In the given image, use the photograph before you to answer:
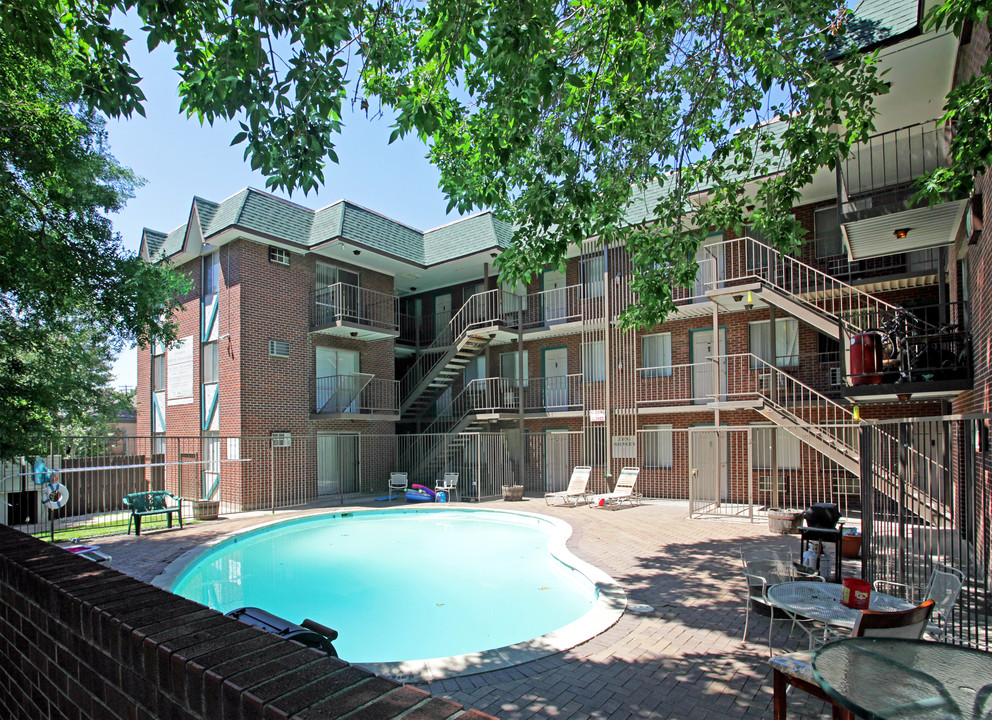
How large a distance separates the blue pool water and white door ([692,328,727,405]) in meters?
6.92

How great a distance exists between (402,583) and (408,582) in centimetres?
12

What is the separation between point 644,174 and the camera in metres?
9.05

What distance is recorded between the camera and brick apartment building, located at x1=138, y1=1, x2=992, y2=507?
518 inches

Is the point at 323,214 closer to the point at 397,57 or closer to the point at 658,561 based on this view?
the point at 397,57

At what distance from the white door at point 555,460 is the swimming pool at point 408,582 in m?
4.57

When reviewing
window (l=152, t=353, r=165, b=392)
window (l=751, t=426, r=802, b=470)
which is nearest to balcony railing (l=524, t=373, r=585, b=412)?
window (l=751, t=426, r=802, b=470)

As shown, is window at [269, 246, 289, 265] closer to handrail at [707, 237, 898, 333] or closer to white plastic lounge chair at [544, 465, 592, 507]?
white plastic lounge chair at [544, 465, 592, 507]

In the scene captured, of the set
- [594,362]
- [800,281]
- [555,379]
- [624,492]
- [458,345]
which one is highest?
[800,281]

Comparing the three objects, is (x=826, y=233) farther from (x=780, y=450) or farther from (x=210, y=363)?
(x=210, y=363)

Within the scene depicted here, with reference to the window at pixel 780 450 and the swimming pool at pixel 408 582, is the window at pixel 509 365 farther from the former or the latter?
the window at pixel 780 450

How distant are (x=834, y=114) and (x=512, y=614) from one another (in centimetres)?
802

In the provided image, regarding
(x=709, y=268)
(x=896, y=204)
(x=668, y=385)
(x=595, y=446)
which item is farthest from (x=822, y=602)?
(x=709, y=268)

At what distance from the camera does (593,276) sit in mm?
20438

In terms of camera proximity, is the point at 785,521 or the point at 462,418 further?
the point at 462,418
